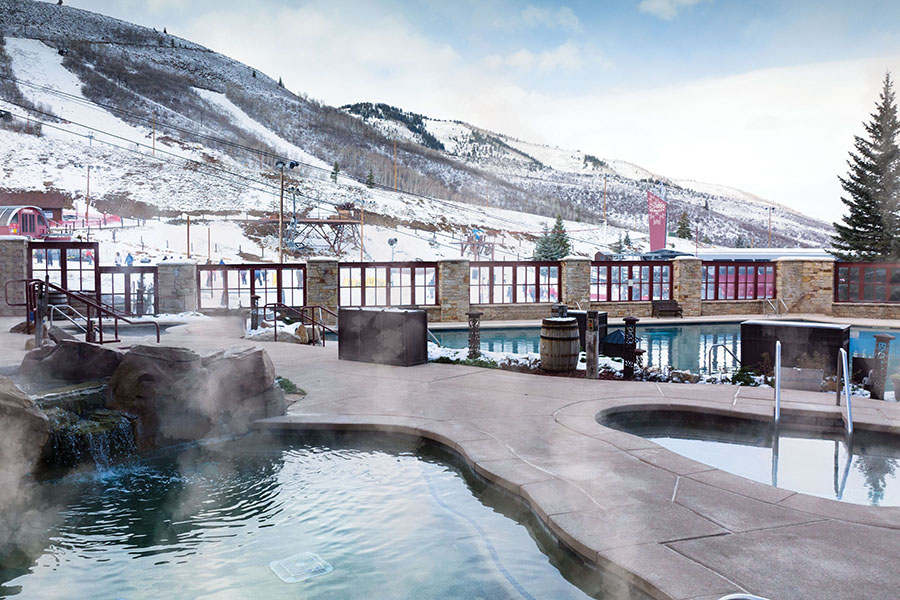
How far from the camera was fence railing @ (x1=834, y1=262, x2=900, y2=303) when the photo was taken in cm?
2183

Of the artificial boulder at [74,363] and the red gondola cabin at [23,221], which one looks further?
the red gondola cabin at [23,221]

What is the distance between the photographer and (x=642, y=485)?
13.3 feet

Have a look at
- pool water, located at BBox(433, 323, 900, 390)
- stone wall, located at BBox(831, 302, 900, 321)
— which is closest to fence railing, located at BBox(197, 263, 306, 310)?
pool water, located at BBox(433, 323, 900, 390)

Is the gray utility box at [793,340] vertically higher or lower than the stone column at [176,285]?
lower

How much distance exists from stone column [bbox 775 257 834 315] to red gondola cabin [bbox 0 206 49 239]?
33.2m

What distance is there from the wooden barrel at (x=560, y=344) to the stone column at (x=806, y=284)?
1655 cm

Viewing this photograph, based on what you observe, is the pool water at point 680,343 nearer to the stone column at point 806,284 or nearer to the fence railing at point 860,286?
the stone column at point 806,284

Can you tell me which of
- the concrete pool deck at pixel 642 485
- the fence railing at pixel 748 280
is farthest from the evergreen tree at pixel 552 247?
the concrete pool deck at pixel 642 485

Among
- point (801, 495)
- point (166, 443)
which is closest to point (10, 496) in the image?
point (166, 443)

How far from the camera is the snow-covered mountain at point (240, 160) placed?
62594 millimetres

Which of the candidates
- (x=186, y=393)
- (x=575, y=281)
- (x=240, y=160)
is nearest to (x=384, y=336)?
(x=186, y=393)

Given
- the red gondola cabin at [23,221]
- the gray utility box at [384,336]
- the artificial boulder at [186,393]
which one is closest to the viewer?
the artificial boulder at [186,393]

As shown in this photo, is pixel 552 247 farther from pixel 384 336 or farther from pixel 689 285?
pixel 384 336

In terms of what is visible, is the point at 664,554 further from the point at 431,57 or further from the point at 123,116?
the point at 123,116
